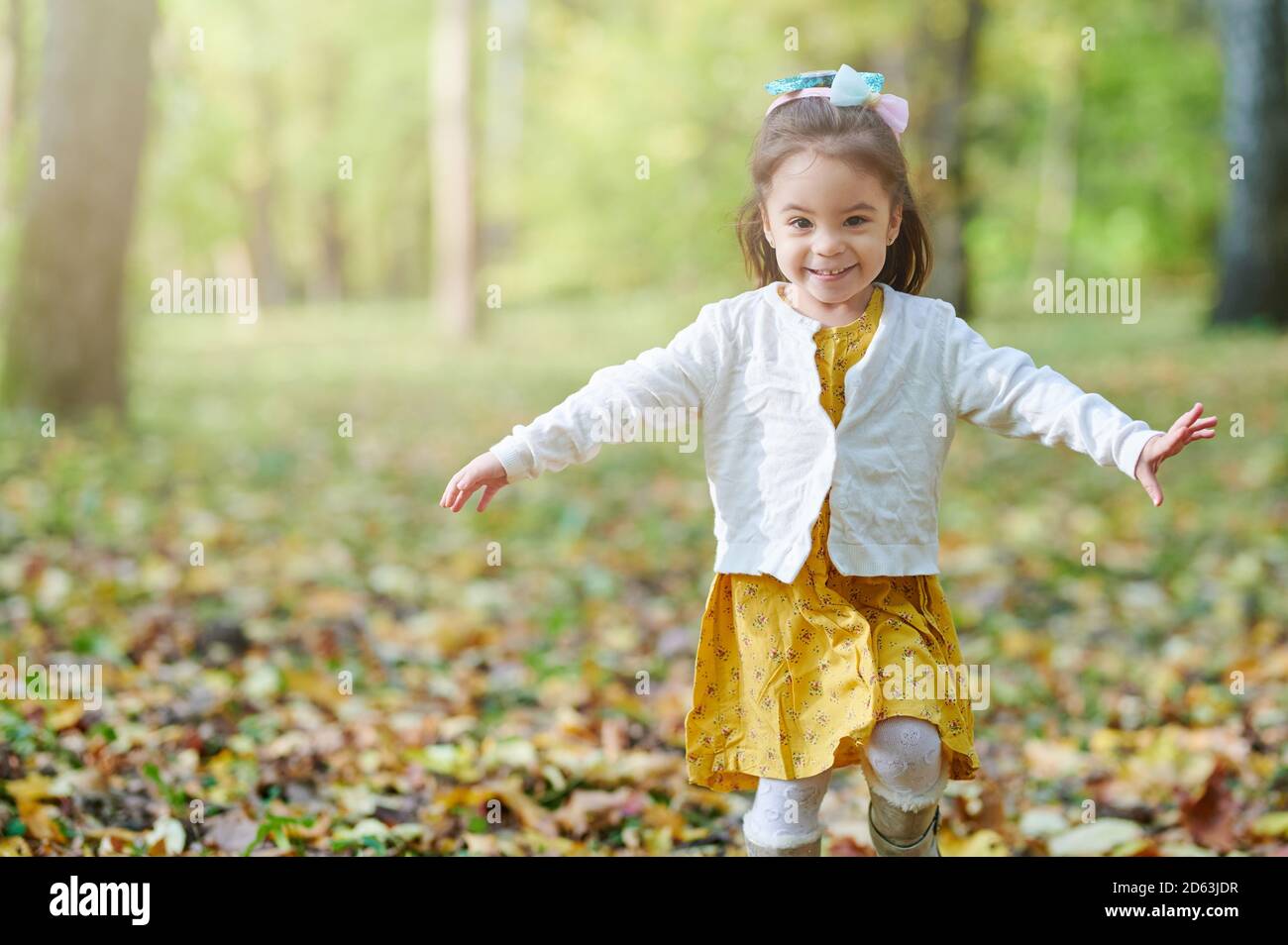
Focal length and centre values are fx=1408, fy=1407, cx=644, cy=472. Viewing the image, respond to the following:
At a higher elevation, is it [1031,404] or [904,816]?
[1031,404]

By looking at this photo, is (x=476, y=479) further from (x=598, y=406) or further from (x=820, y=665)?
(x=820, y=665)

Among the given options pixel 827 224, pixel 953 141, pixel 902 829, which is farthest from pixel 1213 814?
pixel 953 141

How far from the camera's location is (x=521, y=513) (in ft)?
26.7

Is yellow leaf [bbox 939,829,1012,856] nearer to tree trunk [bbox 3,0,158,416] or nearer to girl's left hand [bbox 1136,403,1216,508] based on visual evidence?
girl's left hand [bbox 1136,403,1216,508]

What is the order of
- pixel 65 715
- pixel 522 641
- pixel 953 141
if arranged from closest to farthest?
pixel 65 715 < pixel 522 641 < pixel 953 141

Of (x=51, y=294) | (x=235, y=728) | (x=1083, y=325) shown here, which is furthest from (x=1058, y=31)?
(x=235, y=728)

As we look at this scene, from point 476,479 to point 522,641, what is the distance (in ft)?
11.0

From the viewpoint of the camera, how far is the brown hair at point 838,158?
2.66 m

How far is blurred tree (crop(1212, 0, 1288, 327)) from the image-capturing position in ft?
43.3

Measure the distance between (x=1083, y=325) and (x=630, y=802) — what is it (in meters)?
14.3

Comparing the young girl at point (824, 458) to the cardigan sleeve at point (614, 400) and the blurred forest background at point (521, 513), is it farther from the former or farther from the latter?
the blurred forest background at point (521, 513)
